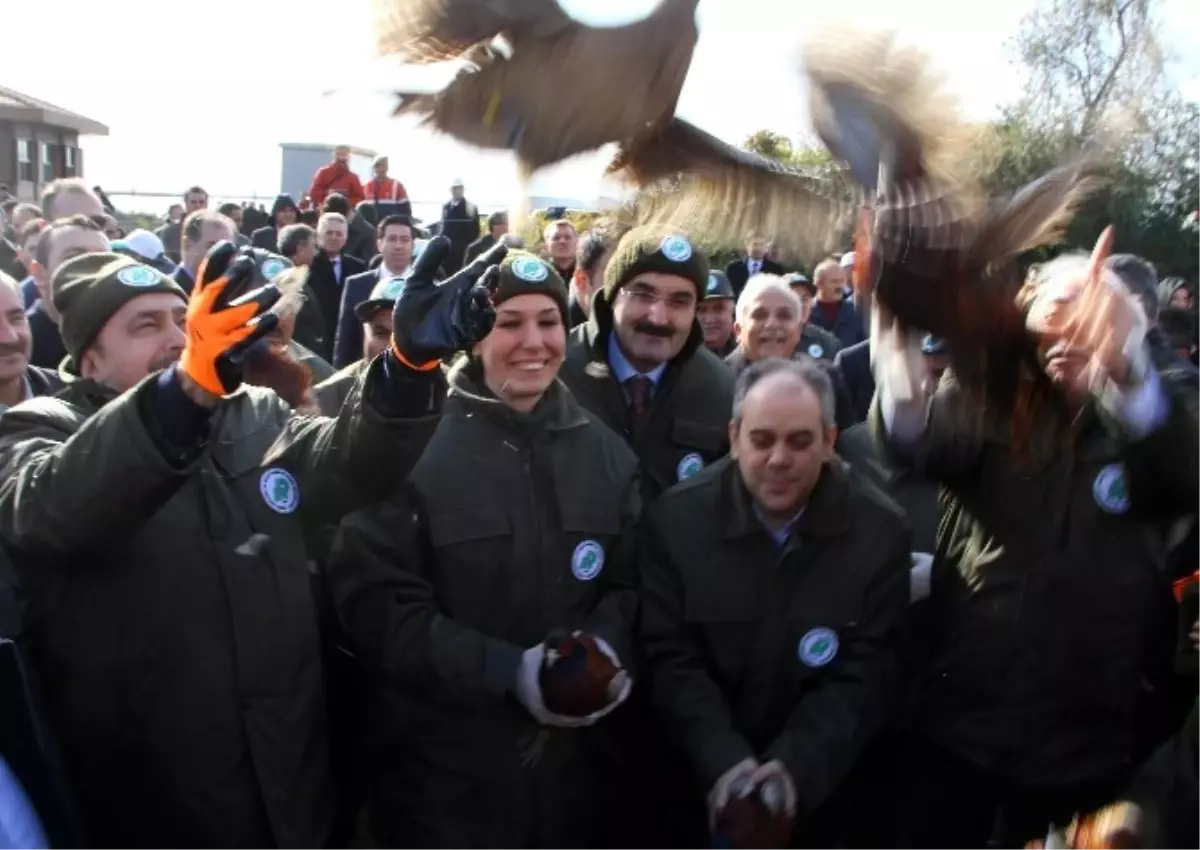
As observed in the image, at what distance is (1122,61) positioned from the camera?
5.40 ft

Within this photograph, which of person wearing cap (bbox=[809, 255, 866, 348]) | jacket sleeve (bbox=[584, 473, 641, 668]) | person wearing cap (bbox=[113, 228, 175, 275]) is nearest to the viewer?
jacket sleeve (bbox=[584, 473, 641, 668])

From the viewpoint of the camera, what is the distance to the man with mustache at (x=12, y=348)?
313 cm

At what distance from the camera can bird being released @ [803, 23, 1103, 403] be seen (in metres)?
1.59

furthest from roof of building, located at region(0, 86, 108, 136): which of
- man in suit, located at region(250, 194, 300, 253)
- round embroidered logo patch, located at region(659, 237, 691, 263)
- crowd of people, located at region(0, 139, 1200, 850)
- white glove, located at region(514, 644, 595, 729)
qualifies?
white glove, located at region(514, 644, 595, 729)

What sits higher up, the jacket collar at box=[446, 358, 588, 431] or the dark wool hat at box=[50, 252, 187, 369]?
the dark wool hat at box=[50, 252, 187, 369]

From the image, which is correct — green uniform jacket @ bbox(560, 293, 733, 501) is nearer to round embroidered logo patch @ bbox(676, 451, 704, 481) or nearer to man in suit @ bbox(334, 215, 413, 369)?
round embroidered logo patch @ bbox(676, 451, 704, 481)

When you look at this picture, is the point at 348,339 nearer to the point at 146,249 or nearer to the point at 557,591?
the point at 146,249

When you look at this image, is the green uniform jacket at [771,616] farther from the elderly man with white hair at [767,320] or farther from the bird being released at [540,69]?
the elderly man with white hair at [767,320]

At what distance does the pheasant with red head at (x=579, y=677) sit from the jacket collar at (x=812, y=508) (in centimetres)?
50

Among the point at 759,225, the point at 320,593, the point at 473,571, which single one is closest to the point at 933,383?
the point at 759,225

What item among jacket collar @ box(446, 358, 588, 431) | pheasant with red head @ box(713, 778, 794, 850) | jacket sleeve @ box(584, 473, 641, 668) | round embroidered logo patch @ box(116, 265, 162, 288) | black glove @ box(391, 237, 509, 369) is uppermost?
black glove @ box(391, 237, 509, 369)

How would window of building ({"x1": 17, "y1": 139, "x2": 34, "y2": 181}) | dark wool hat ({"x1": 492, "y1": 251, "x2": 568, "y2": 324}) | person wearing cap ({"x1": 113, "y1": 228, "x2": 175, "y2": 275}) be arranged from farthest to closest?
1. window of building ({"x1": 17, "y1": 139, "x2": 34, "y2": 181})
2. person wearing cap ({"x1": 113, "y1": 228, "x2": 175, "y2": 275})
3. dark wool hat ({"x1": 492, "y1": 251, "x2": 568, "y2": 324})

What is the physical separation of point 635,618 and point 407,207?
5949 millimetres

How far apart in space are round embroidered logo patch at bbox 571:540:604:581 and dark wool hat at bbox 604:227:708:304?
96 centimetres
